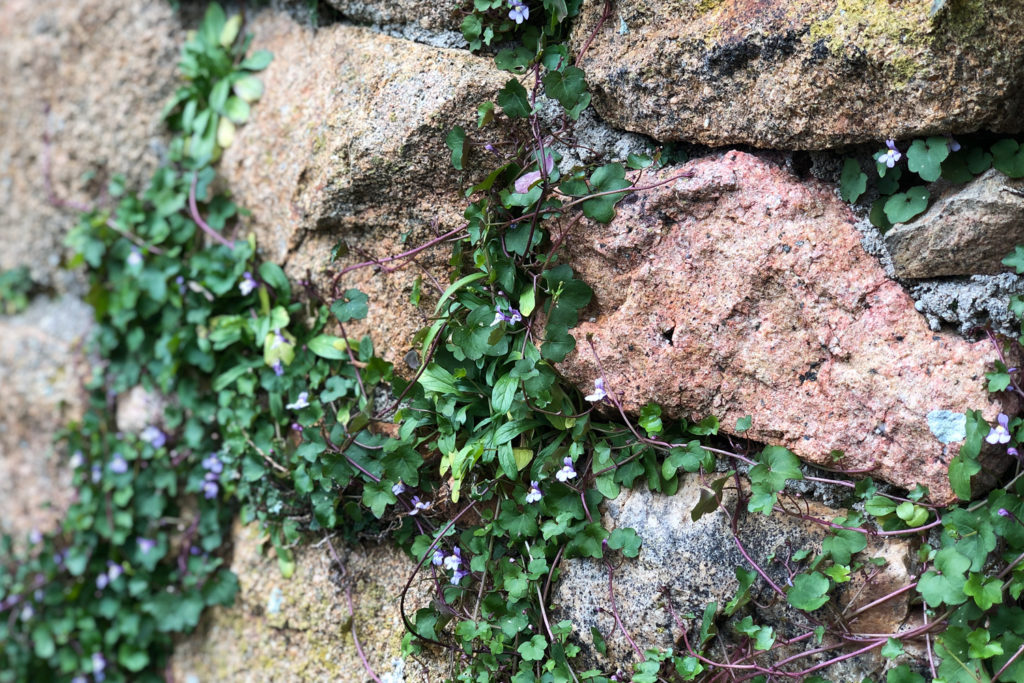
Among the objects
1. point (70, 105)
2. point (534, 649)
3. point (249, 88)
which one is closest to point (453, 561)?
point (534, 649)

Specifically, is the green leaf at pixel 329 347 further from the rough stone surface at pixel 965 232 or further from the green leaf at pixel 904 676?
the green leaf at pixel 904 676

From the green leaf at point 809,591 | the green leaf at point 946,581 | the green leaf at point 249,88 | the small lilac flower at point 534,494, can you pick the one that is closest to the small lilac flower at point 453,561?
the small lilac flower at point 534,494

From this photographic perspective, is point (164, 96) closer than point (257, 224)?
No

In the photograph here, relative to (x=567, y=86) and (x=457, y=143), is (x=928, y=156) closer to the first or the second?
(x=567, y=86)

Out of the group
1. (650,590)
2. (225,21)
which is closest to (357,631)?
(650,590)

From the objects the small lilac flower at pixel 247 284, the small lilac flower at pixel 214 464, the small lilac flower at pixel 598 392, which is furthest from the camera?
the small lilac flower at pixel 214 464

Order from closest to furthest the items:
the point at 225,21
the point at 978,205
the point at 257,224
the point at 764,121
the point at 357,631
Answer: the point at 978,205
the point at 764,121
the point at 357,631
the point at 257,224
the point at 225,21

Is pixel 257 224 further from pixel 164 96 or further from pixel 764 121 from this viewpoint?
pixel 764 121
